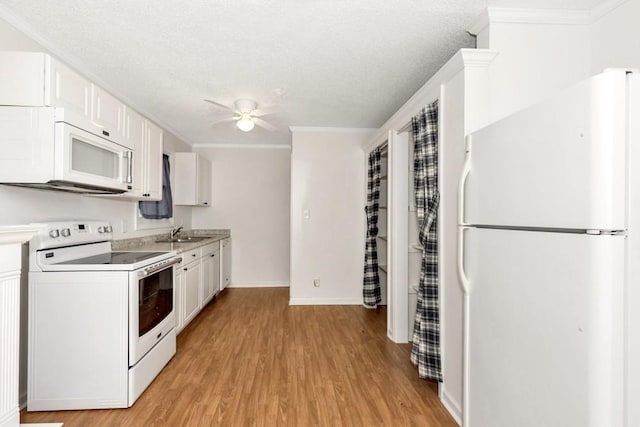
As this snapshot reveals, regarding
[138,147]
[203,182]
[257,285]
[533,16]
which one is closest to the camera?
[533,16]

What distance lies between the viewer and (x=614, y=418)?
3.15ft

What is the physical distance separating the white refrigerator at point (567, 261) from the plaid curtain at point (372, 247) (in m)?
2.56

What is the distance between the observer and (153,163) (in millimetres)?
3314

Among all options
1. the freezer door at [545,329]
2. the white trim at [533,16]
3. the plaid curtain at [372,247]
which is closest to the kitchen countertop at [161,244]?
the plaid curtain at [372,247]

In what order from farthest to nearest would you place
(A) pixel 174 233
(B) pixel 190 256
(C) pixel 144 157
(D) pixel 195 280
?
1. (A) pixel 174 233
2. (D) pixel 195 280
3. (B) pixel 190 256
4. (C) pixel 144 157

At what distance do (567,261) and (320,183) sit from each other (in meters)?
3.50

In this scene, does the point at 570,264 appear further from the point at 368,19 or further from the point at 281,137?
the point at 281,137

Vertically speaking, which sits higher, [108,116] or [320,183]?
[108,116]

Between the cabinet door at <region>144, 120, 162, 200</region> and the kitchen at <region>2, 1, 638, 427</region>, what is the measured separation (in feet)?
1.24

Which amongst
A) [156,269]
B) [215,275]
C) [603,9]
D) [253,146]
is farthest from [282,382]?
[253,146]

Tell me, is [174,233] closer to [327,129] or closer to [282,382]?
[327,129]

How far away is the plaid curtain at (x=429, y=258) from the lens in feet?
7.36

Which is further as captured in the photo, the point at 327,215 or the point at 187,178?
the point at 187,178

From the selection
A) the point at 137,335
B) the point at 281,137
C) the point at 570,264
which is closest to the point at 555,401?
the point at 570,264
